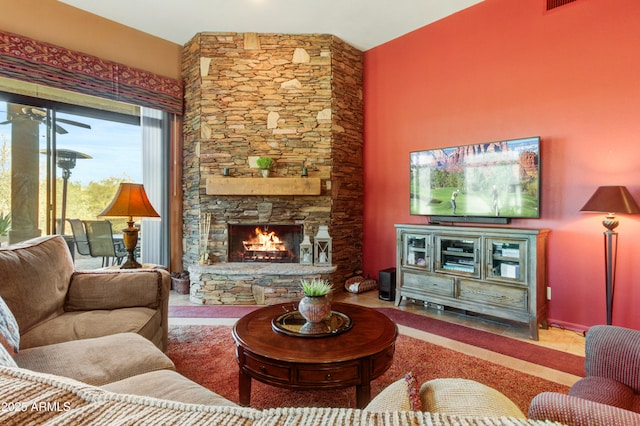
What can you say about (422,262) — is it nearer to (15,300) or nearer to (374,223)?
(374,223)

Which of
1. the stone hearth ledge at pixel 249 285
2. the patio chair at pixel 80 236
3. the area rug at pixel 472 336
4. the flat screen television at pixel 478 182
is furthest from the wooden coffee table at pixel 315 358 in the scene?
the patio chair at pixel 80 236

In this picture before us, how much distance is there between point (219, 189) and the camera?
414cm

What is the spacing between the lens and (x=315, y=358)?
1.58 m

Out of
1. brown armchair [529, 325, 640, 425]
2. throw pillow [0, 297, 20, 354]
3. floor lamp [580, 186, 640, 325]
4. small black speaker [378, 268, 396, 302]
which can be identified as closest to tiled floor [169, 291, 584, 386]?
small black speaker [378, 268, 396, 302]

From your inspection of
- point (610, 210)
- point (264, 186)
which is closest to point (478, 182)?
point (610, 210)

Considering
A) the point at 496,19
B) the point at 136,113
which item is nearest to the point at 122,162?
the point at 136,113

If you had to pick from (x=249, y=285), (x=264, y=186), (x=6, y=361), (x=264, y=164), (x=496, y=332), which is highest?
(x=264, y=164)

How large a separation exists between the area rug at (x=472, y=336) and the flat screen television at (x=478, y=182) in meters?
1.17

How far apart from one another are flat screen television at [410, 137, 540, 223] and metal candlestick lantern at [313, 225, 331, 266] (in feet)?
3.69

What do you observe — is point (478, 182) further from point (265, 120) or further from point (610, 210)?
point (265, 120)

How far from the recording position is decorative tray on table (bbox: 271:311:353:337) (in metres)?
1.86

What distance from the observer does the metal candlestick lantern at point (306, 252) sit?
4235mm

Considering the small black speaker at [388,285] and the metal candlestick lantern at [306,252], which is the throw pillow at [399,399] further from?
the metal candlestick lantern at [306,252]

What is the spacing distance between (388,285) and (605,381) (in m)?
2.67
